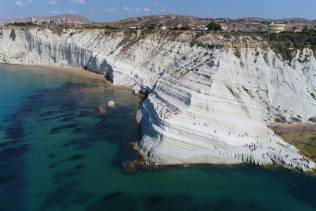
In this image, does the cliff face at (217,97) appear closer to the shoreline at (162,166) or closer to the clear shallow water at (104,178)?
the shoreline at (162,166)

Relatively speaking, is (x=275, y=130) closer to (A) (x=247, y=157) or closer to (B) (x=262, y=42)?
(A) (x=247, y=157)

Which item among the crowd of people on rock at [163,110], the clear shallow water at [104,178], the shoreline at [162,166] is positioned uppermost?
the crowd of people on rock at [163,110]

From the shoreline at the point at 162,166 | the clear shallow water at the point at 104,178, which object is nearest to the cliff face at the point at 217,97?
the shoreline at the point at 162,166

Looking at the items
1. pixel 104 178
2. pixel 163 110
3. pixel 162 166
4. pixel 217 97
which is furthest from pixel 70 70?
pixel 104 178

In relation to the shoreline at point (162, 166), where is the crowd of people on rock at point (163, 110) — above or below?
above

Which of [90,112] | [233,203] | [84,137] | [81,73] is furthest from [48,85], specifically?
[233,203]

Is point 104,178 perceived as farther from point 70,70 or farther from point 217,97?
point 70,70
